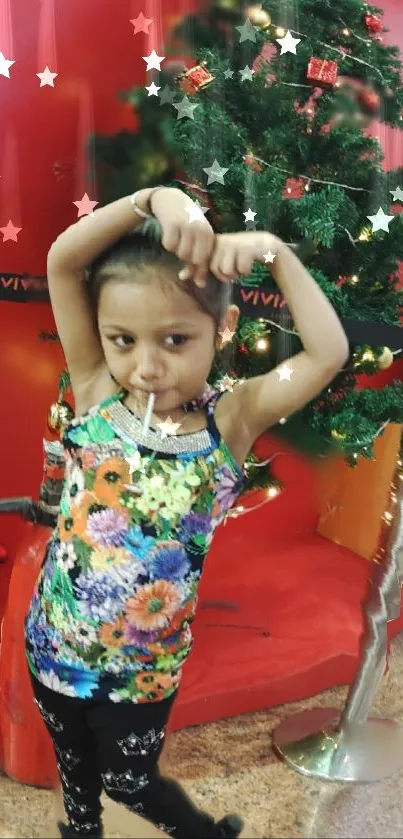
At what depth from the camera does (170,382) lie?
0.57m

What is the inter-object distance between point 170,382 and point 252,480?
0.55ft

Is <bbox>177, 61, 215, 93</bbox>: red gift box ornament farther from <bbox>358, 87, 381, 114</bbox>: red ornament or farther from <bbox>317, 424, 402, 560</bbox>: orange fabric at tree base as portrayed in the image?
<bbox>317, 424, 402, 560</bbox>: orange fabric at tree base

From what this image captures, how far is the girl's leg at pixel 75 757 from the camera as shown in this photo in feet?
2.05

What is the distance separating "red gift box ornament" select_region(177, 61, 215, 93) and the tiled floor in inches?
21.5

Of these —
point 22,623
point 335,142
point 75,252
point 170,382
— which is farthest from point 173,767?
point 335,142

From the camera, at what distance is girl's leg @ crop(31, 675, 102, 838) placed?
62cm

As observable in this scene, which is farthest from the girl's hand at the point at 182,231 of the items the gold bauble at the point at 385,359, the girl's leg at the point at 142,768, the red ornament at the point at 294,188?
the girl's leg at the point at 142,768

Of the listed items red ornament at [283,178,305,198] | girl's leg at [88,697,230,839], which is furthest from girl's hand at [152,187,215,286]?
girl's leg at [88,697,230,839]

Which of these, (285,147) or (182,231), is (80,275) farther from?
(285,147)

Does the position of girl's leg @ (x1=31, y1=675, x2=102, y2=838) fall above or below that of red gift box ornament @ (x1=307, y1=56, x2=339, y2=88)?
below

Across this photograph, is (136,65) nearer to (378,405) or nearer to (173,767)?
(378,405)

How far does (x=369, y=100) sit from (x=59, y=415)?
38cm

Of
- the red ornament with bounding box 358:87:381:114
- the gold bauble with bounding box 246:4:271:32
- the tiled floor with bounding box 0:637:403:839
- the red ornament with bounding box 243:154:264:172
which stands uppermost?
the gold bauble with bounding box 246:4:271:32

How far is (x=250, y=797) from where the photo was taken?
671 mm
